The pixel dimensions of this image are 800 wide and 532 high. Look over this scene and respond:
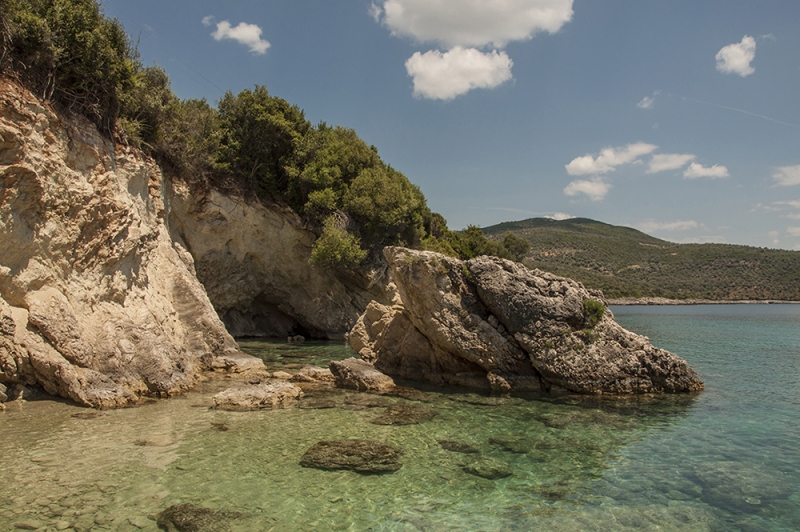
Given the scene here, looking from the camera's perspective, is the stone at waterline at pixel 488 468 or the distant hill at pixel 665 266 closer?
the stone at waterline at pixel 488 468

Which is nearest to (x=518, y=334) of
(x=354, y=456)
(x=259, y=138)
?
(x=354, y=456)

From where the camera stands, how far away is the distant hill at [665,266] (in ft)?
310

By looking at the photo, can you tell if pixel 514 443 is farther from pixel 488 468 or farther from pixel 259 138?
pixel 259 138

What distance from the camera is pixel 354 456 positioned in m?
8.68

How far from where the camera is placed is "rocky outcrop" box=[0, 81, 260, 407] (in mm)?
11125

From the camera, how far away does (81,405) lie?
36.5 feet

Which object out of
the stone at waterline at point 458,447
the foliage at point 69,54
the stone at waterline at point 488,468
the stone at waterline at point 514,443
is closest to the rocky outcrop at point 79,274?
the foliage at point 69,54

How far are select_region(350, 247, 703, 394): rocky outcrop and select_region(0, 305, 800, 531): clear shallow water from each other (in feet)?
5.09

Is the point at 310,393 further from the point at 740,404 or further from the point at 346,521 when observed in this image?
the point at 740,404

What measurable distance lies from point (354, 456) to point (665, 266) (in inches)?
4626

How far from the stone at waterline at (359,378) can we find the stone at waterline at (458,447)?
5.58 meters

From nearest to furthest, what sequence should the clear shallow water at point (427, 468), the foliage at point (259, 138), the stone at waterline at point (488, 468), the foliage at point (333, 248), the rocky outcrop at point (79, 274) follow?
1. the clear shallow water at point (427, 468)
2. the stone at waterline at point (488, 468)
3. the rocky outcrop at point (79, 274)
4. the foliage at point (259, 138)
5. the foliage at point (333, 248)

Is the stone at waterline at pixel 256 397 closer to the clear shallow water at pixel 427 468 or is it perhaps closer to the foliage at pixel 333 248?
the clear shallow water at pixel 427 468

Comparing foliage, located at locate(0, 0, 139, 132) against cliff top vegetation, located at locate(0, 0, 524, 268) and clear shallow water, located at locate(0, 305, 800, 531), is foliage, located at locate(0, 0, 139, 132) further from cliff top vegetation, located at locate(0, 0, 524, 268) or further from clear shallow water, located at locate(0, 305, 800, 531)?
clear shallow water, located at locate(0, 305, 800, 531)
